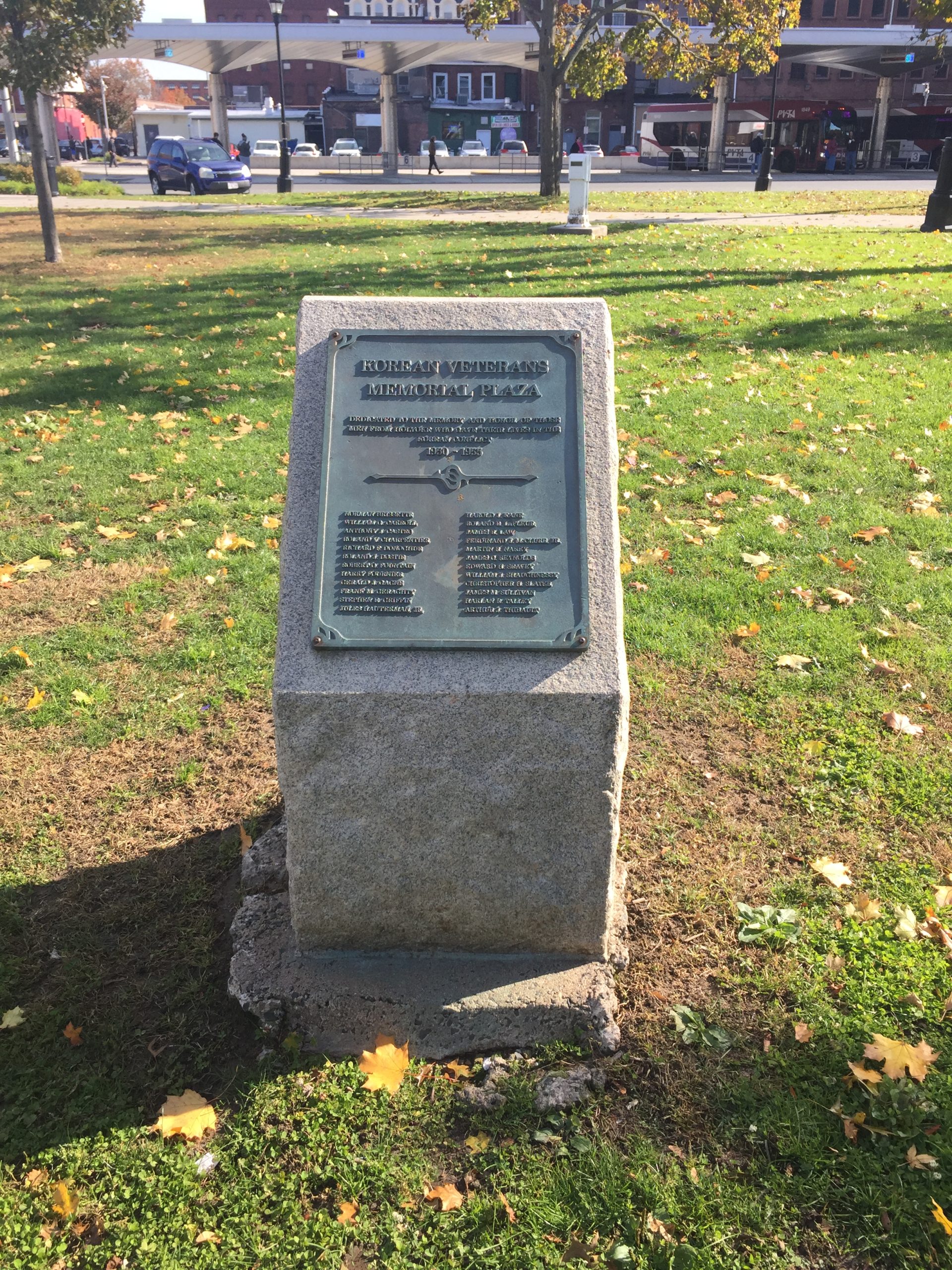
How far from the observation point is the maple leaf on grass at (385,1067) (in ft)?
8.75

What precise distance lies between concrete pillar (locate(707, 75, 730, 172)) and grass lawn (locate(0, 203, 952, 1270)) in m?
40.2

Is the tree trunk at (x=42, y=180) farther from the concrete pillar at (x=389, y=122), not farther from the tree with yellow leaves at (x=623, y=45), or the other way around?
the concrete pillar at (x=389, y=122)

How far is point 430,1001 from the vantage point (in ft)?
9.38

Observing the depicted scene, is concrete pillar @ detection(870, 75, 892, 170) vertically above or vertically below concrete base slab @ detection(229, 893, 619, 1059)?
above

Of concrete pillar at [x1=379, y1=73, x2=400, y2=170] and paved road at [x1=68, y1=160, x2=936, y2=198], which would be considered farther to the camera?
concrete pillar at [x1=379, y1=73, x2=400, y2=170]

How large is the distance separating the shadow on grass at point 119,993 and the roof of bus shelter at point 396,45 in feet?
152

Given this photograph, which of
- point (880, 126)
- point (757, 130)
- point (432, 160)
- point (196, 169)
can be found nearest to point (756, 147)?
point (757, 130)

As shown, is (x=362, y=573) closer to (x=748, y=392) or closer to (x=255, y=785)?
(x=255, y=785)

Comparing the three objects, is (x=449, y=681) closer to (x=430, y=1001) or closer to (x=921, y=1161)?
(x=430, y=1001)

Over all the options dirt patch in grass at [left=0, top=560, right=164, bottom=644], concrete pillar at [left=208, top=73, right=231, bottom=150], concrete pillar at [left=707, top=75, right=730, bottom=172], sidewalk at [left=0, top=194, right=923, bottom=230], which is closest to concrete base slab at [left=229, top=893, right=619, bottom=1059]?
dirt patch in grass at [left=0, top=560, right=164, bottom=644]

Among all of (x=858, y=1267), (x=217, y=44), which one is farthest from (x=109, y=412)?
(x=217, y=44)

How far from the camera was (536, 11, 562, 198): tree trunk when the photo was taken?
2227cm

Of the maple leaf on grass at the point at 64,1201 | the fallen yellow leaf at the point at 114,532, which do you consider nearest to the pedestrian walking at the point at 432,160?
the fallen yellow leaf at the point at 114,532

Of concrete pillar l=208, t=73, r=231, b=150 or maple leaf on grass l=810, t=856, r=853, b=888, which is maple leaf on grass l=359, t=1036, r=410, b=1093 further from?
concrete pillar l=208, t=73, r=231, b=150
